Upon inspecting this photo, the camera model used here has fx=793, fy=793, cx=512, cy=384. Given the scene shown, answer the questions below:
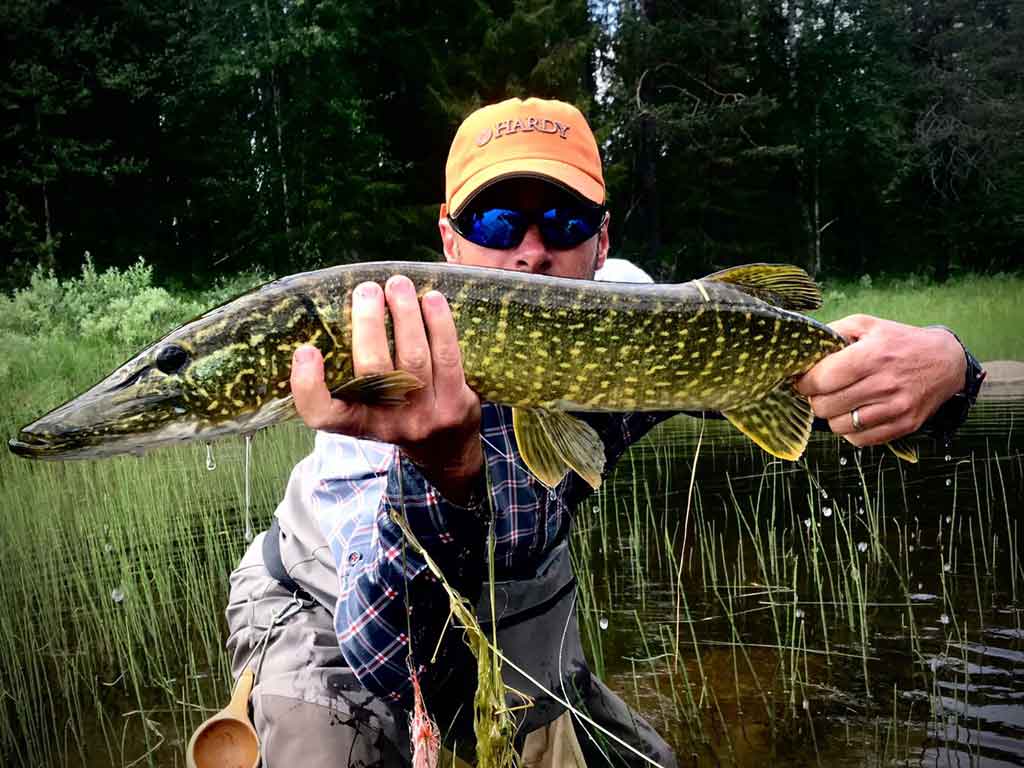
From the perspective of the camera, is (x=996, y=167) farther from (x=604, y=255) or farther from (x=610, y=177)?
(x=604, y=255)

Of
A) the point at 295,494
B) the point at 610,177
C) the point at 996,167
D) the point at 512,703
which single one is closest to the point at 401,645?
the point at 512,703

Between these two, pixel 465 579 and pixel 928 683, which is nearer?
pixel 465 579

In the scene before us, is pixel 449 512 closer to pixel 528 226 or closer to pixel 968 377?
pixel 528 226

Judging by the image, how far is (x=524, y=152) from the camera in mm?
2877

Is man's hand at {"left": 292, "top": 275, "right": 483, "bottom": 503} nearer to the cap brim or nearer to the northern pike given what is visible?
the northern pike

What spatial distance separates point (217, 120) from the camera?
19.5 meters

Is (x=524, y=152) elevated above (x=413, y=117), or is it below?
below

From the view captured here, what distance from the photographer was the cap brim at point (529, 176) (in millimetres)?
2820

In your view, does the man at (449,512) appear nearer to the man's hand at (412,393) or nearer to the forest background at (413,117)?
the man's hand at (412,393)

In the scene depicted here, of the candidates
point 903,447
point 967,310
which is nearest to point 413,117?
point 967,310

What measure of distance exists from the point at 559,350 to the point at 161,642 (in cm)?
256

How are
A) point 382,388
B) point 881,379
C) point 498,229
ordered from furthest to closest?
1. point 498,229
2. point 881,379
3. point 382,388

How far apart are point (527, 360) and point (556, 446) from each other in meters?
0.23

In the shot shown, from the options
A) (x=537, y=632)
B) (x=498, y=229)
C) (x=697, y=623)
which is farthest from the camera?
(x=697, y=623)
